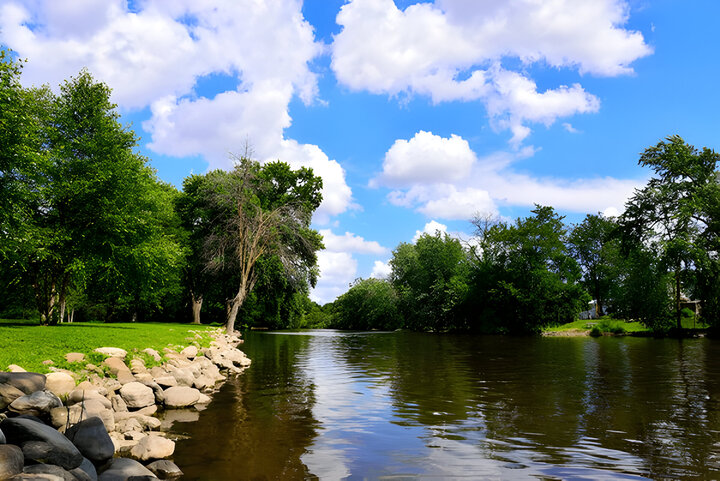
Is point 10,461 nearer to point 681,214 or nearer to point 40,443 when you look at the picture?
point 40,443

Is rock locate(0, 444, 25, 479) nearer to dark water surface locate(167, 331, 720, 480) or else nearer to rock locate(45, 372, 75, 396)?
dark water surface locate(167, 331, 720, 480)

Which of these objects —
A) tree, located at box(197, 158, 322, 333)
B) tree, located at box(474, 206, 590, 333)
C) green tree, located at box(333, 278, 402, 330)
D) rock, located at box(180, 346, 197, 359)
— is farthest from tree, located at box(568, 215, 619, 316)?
rock, located at box(180, 346, 197, 359)

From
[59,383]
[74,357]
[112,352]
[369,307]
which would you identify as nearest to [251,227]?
[112,352]

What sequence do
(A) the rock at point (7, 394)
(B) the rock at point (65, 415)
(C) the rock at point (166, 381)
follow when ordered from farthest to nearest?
(C) the rock at point (166, 381)
(B) the rock at point (65, 415)
(A) the rock at point (7, 394)

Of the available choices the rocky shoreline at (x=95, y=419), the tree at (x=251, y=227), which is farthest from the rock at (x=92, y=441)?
the tree at (x=251, y=227)

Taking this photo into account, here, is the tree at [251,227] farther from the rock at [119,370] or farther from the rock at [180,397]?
the rock at [180,397]

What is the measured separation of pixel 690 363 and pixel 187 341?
80.2 feet

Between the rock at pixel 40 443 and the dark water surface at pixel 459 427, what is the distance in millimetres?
1653

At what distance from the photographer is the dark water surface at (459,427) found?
23.5 ft

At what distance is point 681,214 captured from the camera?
140ft

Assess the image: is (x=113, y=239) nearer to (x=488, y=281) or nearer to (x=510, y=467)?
(x=510, y=467)

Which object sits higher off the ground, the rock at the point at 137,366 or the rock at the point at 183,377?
the rock at the point at 137,366

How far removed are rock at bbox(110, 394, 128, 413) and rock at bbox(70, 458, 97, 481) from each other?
3344mm

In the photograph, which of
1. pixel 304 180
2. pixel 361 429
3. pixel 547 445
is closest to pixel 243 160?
pixel 304 180
